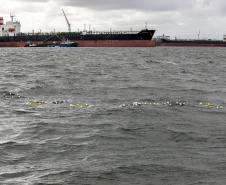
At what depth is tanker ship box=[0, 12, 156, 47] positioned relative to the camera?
382ft

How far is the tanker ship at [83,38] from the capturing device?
382 feet

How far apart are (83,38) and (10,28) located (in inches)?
1638

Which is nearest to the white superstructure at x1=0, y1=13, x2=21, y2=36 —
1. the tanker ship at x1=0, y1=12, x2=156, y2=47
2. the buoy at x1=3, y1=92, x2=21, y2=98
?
the tanker ship at x1=0, y1=12, x2=156, y2=47

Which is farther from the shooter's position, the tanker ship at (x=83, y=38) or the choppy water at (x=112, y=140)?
the tanker ship at (x=83, y=38)

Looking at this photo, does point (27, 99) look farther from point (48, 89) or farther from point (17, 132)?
point (17, 132)

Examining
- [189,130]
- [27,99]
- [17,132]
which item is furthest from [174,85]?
[17,132]

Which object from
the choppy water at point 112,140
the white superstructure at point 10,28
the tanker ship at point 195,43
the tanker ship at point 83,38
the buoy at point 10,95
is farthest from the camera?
the tanker ship at point 195,43

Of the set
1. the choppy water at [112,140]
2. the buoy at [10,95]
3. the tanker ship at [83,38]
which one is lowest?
the choppy water at [112,140]

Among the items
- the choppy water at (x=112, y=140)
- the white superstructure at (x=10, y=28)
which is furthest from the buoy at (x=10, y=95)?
the white superstructure at (x=10, y=28)

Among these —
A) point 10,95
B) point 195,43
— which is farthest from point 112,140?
point 195,43

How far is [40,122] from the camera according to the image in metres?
12.2

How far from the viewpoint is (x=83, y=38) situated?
124 meters

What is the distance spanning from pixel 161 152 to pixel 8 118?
675 cm

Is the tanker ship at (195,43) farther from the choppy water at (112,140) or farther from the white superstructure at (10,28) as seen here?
the choppy water at (112,140)
